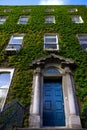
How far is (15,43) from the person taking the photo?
1477 centimetres

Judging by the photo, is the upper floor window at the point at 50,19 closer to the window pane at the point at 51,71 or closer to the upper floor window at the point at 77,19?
the upper floor window at the point at 77,19

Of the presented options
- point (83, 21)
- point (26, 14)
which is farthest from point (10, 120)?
point (26, 14)

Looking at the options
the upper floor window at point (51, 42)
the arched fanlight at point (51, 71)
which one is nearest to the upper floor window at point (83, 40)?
the upper floor window at point (51, 42)

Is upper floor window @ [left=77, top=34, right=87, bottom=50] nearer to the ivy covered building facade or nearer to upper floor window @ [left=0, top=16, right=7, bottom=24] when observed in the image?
the ivy covered building facade

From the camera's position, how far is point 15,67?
11969 mm

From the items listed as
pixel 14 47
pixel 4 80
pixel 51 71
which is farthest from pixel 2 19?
pixel 51 71

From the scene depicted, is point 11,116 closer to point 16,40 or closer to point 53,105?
point 53,105

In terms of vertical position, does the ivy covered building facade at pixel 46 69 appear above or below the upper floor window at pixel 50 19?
below

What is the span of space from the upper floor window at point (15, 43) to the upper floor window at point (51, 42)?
1889mm

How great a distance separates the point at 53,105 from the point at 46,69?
2.56 meters

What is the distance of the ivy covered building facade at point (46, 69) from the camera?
9.33 m

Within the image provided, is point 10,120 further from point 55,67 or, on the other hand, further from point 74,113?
point 55,67

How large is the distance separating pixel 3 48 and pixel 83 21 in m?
8.09

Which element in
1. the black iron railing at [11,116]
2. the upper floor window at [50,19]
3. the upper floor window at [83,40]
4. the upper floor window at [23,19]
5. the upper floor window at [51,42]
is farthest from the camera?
the upper floor window at [23,19]
